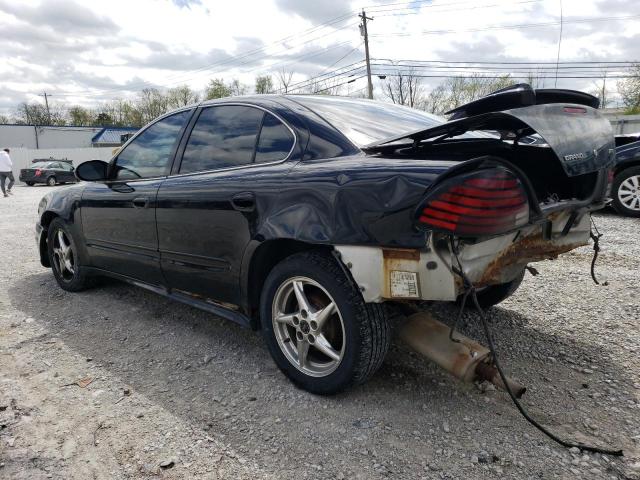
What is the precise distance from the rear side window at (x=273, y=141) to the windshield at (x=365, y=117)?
0.22 metres

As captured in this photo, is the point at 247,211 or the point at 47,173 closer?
the point at 247,211

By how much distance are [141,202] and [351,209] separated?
1.83 meters

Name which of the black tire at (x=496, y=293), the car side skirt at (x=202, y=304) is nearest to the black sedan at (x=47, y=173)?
the car side skirt at (x=202, y=304)

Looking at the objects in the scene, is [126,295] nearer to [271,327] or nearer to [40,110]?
[271,327]

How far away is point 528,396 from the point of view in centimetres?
246

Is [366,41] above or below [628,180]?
above

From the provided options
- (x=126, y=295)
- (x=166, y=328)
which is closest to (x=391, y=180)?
(x=166, y=328)

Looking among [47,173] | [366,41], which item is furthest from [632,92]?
[47,173]

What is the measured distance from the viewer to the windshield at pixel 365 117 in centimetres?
263

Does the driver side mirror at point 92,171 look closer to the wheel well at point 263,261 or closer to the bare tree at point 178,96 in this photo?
the wheel well at point 263,261

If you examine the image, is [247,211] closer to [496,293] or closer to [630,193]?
[496,293]

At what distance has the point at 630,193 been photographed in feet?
23.8

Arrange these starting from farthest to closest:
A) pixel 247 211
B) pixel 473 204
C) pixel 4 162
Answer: pixel 4 162
pixel 247 211
pixel 473 204

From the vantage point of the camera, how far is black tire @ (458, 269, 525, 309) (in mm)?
3353
